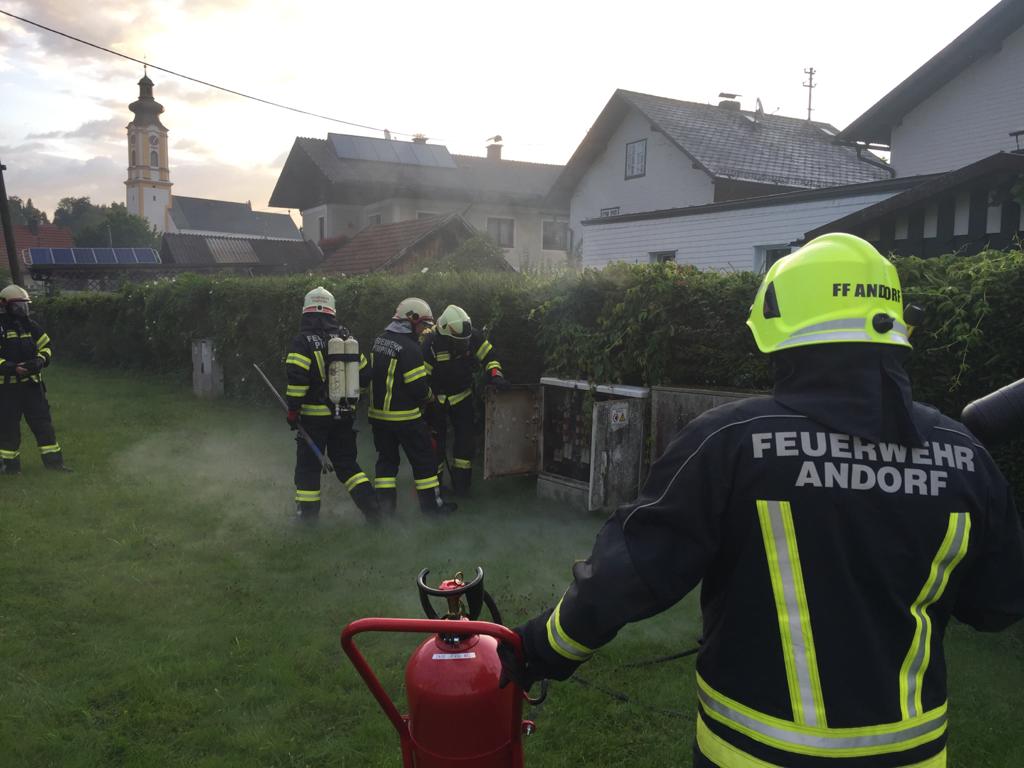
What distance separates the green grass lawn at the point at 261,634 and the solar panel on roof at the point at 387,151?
97.3ft

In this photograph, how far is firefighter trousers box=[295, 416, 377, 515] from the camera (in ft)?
24.1

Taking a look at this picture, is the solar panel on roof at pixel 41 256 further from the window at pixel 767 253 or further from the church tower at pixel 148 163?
the church tower at pixel 148 163

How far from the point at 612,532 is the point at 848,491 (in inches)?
21.4

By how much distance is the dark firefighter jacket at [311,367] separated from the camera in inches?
282

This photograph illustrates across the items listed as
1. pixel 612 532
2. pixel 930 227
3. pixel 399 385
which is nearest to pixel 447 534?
pixel 399 385

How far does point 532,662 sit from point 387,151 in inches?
1465

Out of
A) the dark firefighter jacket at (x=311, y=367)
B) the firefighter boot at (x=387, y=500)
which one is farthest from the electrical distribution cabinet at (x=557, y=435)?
the dark firefighter jacket at (x=311, y=367)

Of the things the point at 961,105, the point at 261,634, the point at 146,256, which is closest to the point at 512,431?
the point at 261,634

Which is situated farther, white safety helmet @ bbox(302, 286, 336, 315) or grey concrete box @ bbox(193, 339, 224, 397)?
grey concrete box @ bbox(193, 339, 224, 397)

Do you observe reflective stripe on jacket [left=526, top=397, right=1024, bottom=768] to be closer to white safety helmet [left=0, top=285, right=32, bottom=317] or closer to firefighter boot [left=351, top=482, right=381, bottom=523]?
firefighter boot [left=351, top=482, right=381, bottom=523]

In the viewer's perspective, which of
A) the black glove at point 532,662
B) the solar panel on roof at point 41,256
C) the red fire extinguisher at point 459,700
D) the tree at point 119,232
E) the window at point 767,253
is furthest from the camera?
the tree at point 119,232

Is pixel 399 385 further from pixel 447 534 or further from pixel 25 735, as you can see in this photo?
pixel 25 735

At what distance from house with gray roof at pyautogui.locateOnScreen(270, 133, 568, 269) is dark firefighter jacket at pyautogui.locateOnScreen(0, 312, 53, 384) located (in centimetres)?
2549

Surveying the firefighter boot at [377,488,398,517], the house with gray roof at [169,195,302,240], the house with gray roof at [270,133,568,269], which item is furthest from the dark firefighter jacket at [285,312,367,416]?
the house with gray roof at [169,195,302,240]
